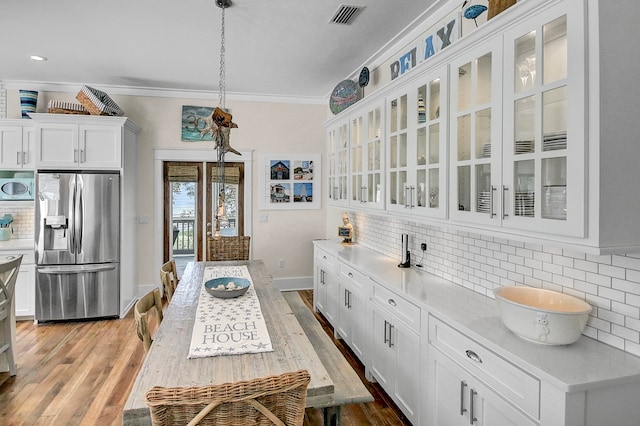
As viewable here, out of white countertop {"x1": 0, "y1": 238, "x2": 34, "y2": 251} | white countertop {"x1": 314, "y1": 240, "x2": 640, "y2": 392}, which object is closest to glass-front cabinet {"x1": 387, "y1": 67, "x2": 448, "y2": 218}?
white countertop {"x1": 314, "y1": 240, "x2": 640, "y2": 392}

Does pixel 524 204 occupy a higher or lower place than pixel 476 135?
lower

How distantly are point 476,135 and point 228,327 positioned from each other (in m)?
1.72

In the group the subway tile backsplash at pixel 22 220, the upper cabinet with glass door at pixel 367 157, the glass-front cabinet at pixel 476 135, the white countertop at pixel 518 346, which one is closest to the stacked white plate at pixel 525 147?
the glass-front cabinet at pixel 476 135

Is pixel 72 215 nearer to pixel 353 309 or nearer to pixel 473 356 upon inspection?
pixel 353 309

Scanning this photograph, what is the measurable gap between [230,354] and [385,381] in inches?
54.4

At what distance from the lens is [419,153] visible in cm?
254

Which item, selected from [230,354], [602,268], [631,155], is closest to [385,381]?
[230,354]

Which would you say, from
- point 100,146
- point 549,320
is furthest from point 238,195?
point 549,320

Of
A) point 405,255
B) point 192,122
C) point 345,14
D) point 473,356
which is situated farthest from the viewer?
point 192,122

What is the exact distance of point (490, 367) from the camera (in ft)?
5.26

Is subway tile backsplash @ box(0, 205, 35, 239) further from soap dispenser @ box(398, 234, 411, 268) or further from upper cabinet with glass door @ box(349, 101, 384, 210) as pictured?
Result: soap dispenser @ box(398, 234, 411, 268)

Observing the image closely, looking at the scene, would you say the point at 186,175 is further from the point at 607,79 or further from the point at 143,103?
the point at 607,79

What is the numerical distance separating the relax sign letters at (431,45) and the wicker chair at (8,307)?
3.58 metres

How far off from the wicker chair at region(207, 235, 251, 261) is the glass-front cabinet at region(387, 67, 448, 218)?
80.5 inches
